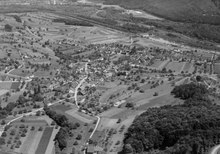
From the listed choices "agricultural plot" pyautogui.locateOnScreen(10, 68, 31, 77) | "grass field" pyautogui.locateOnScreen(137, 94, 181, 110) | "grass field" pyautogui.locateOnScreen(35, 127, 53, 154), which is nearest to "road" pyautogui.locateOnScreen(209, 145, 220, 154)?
"grass field" pyautogui.locateOnScreen(137, 94, 181, 110)

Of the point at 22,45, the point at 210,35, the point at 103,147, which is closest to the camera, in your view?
the point at 103,147

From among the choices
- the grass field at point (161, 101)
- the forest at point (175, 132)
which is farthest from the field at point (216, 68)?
the forest at point (175, 132)

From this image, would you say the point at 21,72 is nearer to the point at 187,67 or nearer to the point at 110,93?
the point at 110,93

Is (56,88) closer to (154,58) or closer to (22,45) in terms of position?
(154,58)

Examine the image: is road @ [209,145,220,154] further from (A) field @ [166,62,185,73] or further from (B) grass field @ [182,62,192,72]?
(B) grass field @ [182,62,192,72]

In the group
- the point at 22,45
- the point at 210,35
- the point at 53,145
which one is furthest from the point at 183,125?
the point at 210,35
